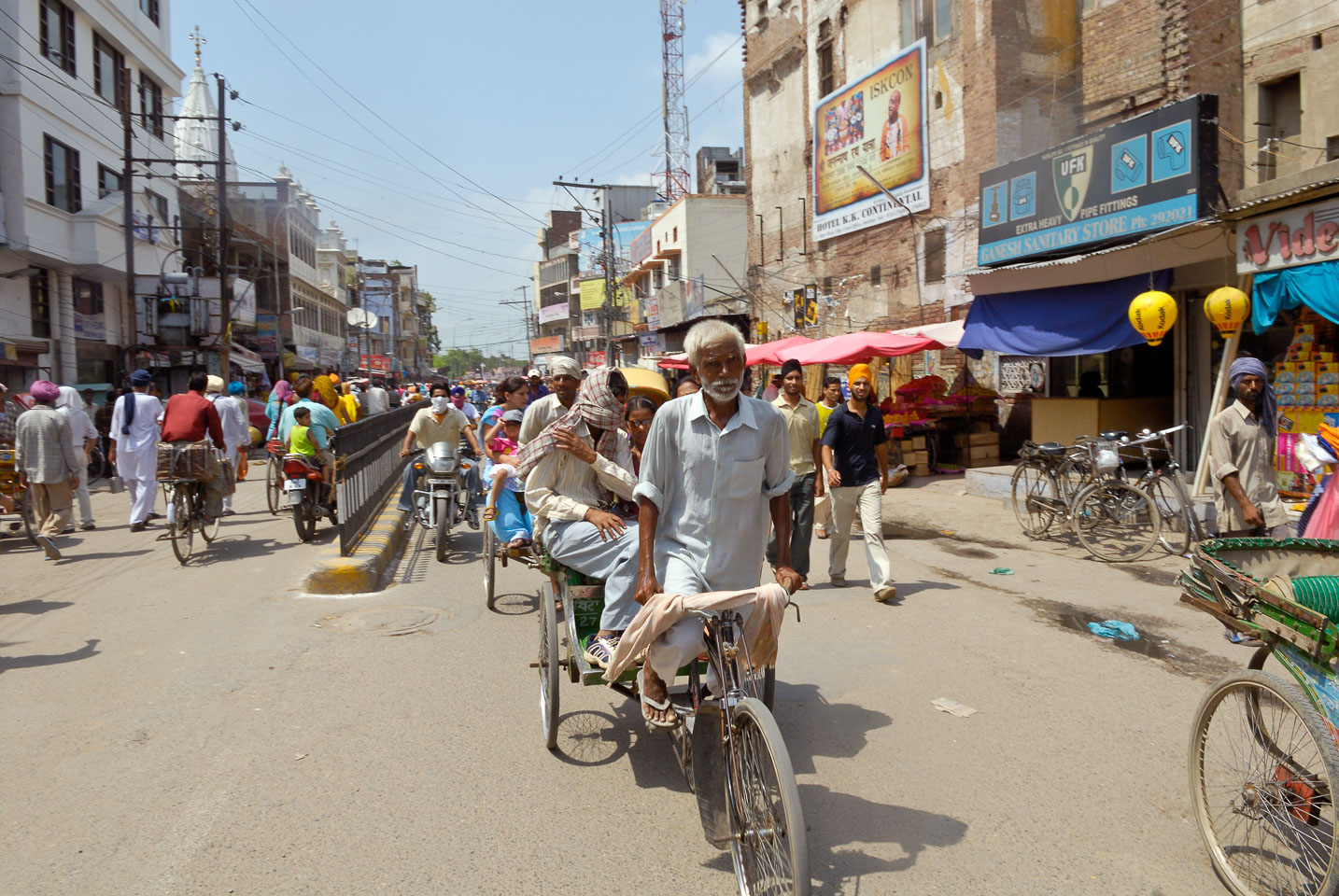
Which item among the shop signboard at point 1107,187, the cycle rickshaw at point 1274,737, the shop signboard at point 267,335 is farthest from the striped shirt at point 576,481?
the shop signboard at point 267,335

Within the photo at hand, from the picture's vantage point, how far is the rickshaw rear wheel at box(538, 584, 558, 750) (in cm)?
434

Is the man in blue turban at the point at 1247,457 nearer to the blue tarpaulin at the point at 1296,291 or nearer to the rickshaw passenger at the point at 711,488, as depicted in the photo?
the blue tarpaulin at the point at 1296,291

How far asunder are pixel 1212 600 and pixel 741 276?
3906 centimetres

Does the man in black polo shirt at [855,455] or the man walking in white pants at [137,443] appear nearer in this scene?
the man in black polo shirt at [855,455]

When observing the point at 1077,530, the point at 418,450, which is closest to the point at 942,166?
the point at 1077,530

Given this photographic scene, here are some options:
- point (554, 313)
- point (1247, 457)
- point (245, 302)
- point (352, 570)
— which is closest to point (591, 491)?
point (352, 570)

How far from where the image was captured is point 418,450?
10.2 meters

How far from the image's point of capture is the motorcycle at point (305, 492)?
10.3 m

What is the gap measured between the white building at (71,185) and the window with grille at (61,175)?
0.03 meters

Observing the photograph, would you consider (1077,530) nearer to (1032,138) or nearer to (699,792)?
(699,792)

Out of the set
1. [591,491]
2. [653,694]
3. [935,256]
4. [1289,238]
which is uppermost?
[935,256]

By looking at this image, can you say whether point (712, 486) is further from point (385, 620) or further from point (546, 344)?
point (546, 344)

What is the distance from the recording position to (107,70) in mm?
26703

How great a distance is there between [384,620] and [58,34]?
24436mm
